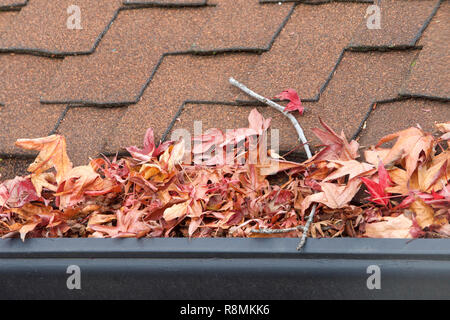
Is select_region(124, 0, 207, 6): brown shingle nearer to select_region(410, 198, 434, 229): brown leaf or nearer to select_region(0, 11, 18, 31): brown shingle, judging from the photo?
select_region(0, 11, 18, 31): brown shingle

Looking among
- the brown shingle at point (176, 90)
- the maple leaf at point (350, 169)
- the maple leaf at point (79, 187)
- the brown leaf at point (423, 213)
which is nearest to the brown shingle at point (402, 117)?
the maple leaf at point (350, 169)

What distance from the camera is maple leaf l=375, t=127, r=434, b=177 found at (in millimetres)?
1131

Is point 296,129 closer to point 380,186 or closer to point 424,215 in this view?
point 380,186

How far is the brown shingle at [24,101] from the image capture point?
1413mm

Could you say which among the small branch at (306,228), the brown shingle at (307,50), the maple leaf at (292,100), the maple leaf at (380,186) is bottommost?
the small branch at (306,228)

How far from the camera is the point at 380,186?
1.12 meters

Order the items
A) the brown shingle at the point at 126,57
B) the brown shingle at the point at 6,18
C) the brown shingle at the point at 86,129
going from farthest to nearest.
→ 1. the brown shingle at the point at 6,18
2. the brown shingle at the point at 126,57
3. the brown shingle at the point at 86,129

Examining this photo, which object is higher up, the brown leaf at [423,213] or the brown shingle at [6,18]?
the brown shingle at [6,18]

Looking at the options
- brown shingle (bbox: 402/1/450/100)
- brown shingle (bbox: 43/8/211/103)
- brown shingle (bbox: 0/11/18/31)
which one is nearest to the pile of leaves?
brown shingle (bbox: 402/1/450/100)

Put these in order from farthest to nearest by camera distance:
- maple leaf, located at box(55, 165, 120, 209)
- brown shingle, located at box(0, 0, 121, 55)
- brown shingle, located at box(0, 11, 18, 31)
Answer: brown shingle, located at box(0, 11, 18, 31), brown shingle, located at box(0, 0, 121, 55), maple leaf, located at box(55, 165, 120, 209)

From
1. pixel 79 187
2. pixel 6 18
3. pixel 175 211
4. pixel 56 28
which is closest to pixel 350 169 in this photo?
pixel 175 211

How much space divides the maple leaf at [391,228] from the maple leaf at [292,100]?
1.19 feet

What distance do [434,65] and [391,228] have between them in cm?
48

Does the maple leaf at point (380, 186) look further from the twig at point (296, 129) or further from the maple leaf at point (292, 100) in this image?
the maple leaf at point (292, 100)
